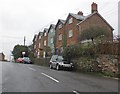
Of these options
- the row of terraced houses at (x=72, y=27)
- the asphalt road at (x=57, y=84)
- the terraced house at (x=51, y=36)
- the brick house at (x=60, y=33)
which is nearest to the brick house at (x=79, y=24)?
the row of terraced houses at (x=72, y=27)

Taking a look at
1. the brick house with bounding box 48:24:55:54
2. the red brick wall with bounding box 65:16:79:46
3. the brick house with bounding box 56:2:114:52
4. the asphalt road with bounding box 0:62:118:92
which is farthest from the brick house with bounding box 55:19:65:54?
the asphalt road with bounding box 0:62:118:92

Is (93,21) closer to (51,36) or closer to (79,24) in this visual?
(79,24)

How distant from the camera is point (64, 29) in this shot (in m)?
51.1

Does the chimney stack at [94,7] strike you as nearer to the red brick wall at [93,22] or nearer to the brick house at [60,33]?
the red brick wall at [93,22]

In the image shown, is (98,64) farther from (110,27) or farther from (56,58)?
(110,27)

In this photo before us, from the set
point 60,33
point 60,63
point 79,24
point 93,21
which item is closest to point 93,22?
point 93,21

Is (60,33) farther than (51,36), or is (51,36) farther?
(51,36)

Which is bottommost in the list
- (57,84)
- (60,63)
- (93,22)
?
(57,84)

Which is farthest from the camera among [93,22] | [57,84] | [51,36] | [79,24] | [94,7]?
[51,36]

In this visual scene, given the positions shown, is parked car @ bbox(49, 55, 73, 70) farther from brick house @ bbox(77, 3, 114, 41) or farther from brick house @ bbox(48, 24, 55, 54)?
brick house @ bbox(48, 24, 55, 54)

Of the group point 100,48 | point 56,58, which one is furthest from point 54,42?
point 100,48

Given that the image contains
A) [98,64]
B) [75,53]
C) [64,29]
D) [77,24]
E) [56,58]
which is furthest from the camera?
[64,29]

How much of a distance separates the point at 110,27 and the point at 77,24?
694cm

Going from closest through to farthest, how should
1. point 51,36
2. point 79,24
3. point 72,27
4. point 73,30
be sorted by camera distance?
1. point 79,24
2. point 73,30
3. point 72,27
4. point 51,36
